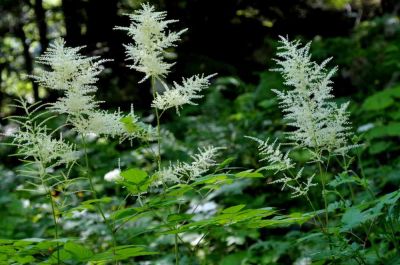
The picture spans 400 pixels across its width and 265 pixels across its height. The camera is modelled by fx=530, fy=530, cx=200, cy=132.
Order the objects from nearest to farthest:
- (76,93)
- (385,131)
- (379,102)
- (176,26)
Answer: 1. (76,93)
2. (385,131)
3. (379,102)
4. (176,26)

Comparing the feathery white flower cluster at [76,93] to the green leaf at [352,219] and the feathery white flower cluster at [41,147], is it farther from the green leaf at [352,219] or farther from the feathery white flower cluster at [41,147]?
the green leaf at [352,219]

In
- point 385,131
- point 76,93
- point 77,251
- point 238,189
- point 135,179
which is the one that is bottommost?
point 238,189

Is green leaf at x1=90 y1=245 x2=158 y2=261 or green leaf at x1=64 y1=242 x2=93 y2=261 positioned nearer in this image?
green leaf at x1=90 y1=245 x2=158 y2=261

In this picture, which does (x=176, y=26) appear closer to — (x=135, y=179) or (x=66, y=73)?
(x=66, y=73)

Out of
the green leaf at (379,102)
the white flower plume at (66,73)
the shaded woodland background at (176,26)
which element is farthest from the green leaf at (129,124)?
the shaded woodland background at (176,26)

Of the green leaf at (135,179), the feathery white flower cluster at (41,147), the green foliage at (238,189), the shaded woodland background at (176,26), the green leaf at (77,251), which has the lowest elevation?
the green foliage at (238,189)

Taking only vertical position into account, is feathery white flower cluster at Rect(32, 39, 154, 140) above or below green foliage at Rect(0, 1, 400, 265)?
above

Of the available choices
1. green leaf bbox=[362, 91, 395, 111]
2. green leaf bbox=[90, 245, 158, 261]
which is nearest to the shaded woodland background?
green leaf bbox=[362, 91, 395, 111]

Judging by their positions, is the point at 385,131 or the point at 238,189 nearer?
the point at 238,189

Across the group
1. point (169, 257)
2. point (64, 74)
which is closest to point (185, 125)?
point (169, 257)

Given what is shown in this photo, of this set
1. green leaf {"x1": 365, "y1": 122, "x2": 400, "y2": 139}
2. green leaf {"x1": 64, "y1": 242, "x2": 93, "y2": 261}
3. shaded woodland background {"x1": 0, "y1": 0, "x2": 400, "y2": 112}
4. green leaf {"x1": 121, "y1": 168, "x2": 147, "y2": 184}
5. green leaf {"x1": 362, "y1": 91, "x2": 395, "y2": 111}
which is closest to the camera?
green leaf {"x1": 121, "y1": 168, "x2": 147, "y2": 184}

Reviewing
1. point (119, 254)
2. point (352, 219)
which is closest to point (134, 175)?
point (119, 254)

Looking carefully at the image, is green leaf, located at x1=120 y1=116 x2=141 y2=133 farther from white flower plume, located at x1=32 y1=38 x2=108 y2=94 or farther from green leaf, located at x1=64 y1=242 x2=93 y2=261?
green leaf, located at x1=64 y1=242 x2=93 y2=261

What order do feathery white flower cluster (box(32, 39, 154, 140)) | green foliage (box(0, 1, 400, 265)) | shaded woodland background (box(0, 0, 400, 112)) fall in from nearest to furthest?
feathery white flower cluster (box(32, 39, 154, 140)) < green foliage (box(0, 1, 400, 265)) < shaded woodland background (box(0, 0, 400, 112))
